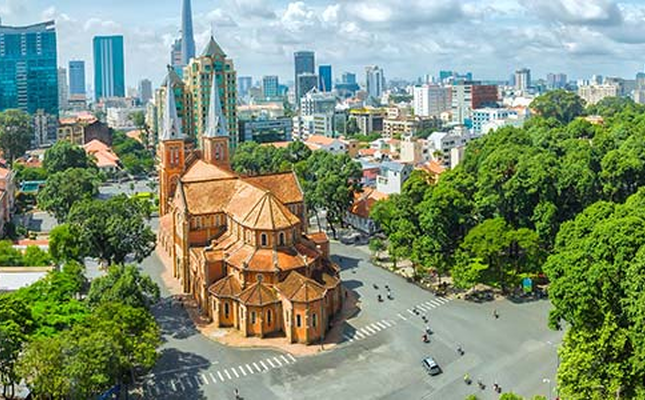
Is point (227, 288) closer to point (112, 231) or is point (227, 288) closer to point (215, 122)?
point (112, 231)

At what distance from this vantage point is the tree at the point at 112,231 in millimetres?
57500

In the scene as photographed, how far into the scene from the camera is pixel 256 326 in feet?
167

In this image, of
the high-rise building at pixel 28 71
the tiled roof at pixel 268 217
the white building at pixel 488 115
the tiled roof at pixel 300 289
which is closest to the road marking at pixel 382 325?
the tiled roof at pixel 300 289

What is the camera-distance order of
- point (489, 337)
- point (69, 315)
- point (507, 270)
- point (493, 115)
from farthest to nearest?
point (493, 115) → point (507, 270) → point (489, 337) → point (69, 315)

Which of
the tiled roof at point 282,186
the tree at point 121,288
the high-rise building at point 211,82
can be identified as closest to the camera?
the tree at point 121,288

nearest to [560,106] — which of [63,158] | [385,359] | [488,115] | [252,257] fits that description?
[488,115]

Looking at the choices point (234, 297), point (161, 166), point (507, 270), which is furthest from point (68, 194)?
point (507, 270)

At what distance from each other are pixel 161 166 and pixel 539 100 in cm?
10263

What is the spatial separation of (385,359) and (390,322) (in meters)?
6.96

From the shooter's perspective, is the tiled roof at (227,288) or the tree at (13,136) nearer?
the tiled roof at (227,288)

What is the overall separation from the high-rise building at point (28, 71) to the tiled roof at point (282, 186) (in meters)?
143

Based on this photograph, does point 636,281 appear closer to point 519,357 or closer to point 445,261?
point 519,357

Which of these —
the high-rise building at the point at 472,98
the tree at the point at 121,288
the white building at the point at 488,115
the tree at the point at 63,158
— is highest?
the high-rise building at the point at 472,98

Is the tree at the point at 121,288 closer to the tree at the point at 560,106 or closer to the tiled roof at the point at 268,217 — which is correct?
the tiled roof at the point at 268,217
